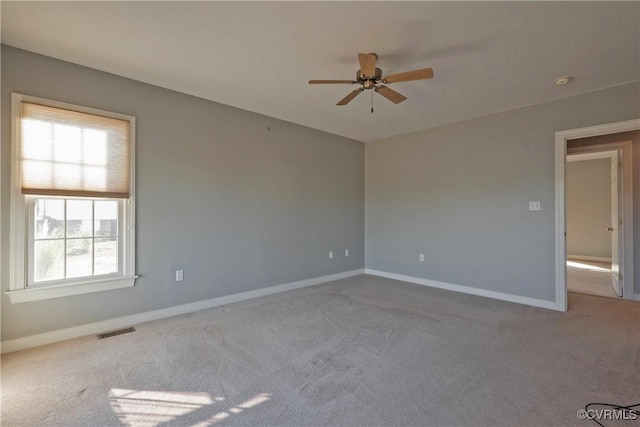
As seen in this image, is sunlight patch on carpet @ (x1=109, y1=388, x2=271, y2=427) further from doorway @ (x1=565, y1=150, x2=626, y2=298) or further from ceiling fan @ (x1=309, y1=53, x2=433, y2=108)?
doorway @ (x1=565, y1=150, x2=626, y2=298)

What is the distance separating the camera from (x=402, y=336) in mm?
2887

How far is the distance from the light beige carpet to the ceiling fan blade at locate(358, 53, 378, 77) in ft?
7.75

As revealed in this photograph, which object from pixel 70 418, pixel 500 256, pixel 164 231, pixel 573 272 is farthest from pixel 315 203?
pixel 573 272

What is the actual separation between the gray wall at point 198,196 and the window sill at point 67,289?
5 cm

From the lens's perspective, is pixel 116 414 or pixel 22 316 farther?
pixel 22 316

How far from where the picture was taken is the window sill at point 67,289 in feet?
8.40

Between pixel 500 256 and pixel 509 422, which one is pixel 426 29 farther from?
pixel 500 256

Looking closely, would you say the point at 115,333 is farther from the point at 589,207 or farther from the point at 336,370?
the point at 589,207

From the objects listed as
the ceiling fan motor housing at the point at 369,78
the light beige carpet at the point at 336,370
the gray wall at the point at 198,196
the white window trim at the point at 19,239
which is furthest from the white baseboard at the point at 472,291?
the white window trim at the point at 19,239

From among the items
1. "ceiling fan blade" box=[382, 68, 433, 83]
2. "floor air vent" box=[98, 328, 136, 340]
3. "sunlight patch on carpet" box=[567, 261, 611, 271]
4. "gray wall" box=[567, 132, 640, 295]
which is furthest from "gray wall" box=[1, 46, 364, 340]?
"sunlight patch on carpet" box=[567, 261, 611, 271]

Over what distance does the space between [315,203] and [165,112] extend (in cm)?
250

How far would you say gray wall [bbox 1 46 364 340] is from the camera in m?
2.71

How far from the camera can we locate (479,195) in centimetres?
434

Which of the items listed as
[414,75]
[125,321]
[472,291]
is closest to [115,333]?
[125,321]
